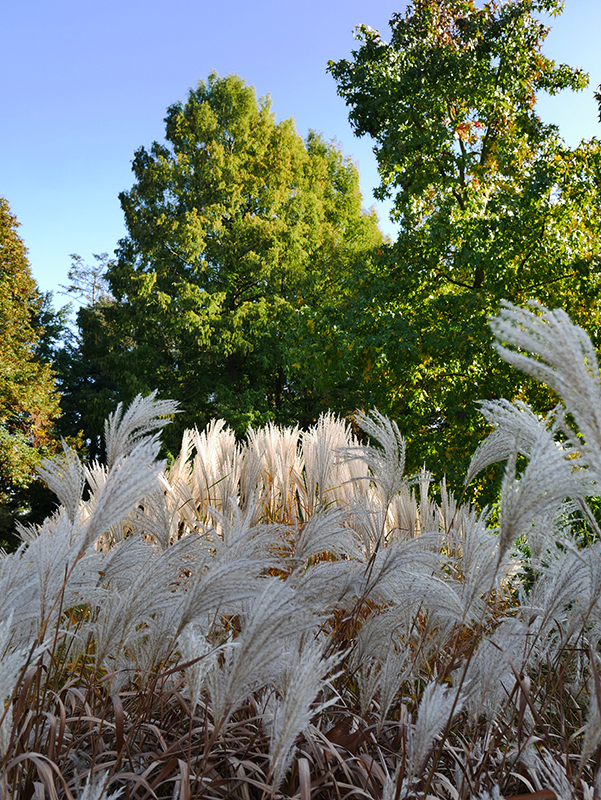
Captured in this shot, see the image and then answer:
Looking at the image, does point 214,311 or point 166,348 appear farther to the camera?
point 166,348

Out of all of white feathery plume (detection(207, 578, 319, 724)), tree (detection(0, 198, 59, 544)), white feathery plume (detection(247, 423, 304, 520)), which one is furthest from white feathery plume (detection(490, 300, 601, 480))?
tree (detection(0, 198, 59, 544))

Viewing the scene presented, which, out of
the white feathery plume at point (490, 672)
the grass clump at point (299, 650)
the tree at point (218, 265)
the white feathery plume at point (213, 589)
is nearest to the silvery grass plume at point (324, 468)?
the grass clump at point (299, 650)

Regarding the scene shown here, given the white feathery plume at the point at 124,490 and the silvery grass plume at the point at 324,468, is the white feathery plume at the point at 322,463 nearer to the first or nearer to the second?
the silvery grass plume at the point at 324,468

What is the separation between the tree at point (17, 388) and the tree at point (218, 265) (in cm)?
186

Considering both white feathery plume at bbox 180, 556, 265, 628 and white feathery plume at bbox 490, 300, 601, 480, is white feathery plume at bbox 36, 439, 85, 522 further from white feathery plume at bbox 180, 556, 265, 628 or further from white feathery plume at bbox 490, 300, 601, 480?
white feathery plume at bbox 490, 300, 601, 480

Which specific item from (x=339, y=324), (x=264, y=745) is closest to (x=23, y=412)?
(x=339, y=324)

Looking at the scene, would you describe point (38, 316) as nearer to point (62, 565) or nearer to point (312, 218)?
point (312, 218)

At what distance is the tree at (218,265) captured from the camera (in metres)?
17.0

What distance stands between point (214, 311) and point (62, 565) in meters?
16.1

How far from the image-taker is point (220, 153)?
18.1 metres

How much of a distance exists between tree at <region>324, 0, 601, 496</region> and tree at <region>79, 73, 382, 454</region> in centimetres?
677

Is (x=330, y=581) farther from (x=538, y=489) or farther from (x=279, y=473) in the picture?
(x=279, y=473)

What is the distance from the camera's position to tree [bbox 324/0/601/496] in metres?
8.29

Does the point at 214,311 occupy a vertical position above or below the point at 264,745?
above
